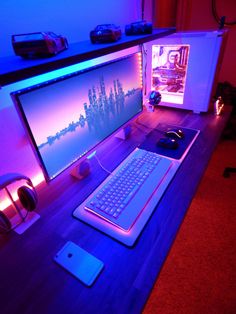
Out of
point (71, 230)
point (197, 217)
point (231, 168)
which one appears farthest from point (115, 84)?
point (231, 168)

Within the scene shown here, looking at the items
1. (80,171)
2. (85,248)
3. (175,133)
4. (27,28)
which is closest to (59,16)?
(27,28)

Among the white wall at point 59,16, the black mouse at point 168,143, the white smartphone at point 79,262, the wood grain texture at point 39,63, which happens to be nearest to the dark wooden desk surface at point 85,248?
the white smartphone at point 79,262

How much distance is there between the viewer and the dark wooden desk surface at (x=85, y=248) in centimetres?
54

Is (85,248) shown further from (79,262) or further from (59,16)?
(59,16)

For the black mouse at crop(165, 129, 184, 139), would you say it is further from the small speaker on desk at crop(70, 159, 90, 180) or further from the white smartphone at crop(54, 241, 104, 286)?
the white smartphone at crop(54, 241, 104, 286)

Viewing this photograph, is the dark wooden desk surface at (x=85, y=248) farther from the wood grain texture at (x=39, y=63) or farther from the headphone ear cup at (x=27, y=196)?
the wood grain texture at (x=39, y=63)

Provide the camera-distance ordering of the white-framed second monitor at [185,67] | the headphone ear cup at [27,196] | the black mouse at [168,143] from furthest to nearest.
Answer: the white-framed second monitor at [185,67] < the black mouse at [168,143] < the headphone ear cup at [27,196]

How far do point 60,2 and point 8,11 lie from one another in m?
0.26

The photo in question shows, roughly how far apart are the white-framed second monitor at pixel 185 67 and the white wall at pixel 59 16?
32 cm

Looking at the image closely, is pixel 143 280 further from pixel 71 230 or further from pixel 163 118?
pixel 163 118

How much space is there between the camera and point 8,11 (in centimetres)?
70

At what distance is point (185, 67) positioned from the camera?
1.34 metres

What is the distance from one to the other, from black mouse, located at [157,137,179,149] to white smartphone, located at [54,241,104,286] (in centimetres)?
65

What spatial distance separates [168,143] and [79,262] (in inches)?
27.4
